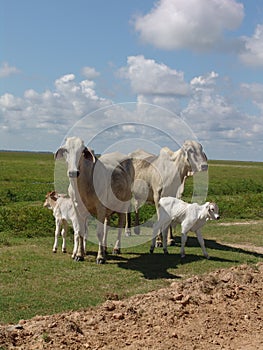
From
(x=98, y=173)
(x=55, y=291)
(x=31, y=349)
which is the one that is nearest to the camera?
(x=31, y=349)

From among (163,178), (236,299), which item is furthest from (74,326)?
(163,178)

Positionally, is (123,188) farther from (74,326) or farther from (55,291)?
(74,326)

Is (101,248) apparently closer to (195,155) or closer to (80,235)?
(80,235)

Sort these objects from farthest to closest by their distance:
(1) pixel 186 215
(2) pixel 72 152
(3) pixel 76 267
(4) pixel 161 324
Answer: (1) pixel 186 215 < (3) pixel 76 267 < (2) pixel 72 152 < (4) pixel 161 324

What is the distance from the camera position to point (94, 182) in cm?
1152

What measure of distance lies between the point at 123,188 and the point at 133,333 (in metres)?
6.34

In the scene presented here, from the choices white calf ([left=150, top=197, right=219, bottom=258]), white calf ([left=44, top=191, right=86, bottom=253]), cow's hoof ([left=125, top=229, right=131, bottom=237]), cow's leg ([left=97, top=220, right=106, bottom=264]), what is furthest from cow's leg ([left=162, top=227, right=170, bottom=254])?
cow's hoof ([left=125, top=229, right=131, bottom=237])

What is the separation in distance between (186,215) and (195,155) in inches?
79.6

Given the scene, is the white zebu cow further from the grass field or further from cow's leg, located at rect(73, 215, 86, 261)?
the grass field

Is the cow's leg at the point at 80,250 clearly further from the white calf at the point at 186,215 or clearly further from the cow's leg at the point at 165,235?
the cow's leg at the point at 165,235

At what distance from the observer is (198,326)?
278 inches

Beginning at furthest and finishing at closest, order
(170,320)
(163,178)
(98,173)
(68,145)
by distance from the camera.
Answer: (163,178), (98,173), (68,145), (170,320)

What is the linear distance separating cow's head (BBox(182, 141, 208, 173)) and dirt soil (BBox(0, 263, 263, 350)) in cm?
486

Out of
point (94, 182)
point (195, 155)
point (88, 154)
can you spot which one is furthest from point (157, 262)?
point (195, 155)
